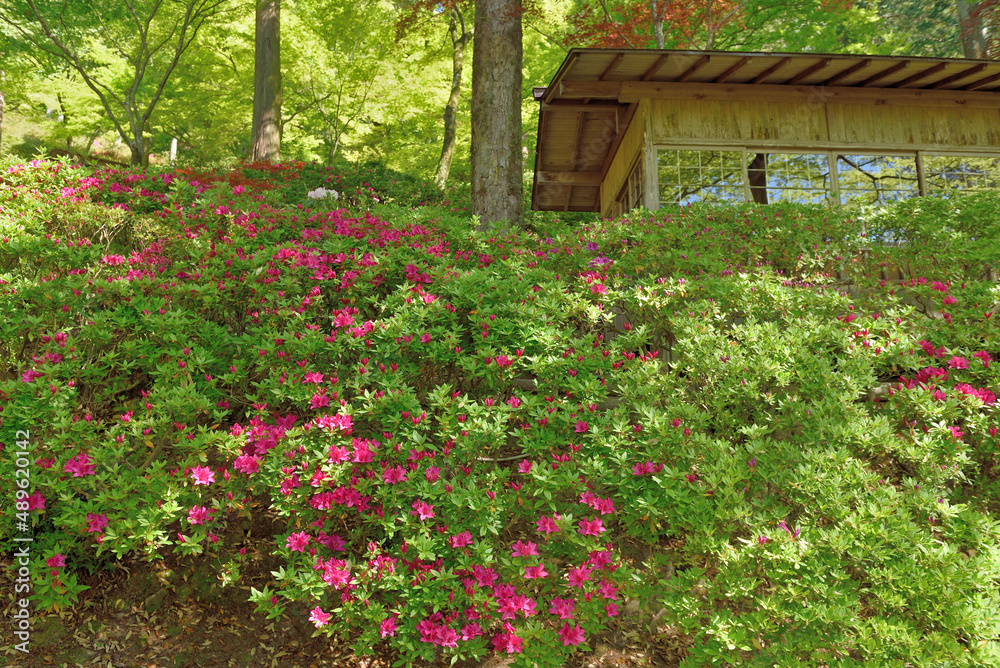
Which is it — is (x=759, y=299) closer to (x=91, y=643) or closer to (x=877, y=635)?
(x=877, y=635)

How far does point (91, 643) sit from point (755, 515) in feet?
11.9

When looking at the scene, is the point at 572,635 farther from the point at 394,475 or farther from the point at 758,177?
the point at 758,177

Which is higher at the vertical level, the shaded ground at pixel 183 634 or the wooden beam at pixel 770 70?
the wooden beam at pixel 770 70

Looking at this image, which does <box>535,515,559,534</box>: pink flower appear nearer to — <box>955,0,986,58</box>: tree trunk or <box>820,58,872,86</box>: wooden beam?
<box>820,58,872,86</box>: wooden beam

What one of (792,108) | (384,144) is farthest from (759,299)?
(384,144)

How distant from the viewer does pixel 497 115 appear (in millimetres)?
6918

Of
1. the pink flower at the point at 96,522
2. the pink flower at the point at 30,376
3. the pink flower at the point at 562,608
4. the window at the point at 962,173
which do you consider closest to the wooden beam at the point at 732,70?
the window at the point at 962,173

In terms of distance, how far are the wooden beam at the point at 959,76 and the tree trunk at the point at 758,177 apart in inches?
88.8

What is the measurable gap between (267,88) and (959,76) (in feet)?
37.5

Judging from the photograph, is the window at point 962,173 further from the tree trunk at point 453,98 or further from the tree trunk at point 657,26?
the tree trunk at point 453,98

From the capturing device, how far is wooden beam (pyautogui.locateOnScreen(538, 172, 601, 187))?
12984 millimetres

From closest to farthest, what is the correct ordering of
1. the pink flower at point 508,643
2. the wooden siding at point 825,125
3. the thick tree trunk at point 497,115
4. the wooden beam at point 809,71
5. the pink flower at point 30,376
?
the pink flower at point 508,643 < the pink flower at point 30,376 < the thick tree trunk at point 497,115 < the wooden beam at point 809,71 < the wooden siding at point 825,125

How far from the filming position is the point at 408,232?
185 inches

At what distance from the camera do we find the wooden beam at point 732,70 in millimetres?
7099
